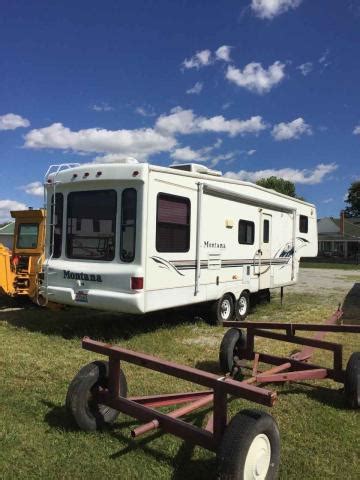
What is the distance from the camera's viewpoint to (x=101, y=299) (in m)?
7.47

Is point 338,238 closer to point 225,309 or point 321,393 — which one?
point 225,309

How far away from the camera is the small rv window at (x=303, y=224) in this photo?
1357cm

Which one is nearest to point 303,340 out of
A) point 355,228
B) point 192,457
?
point 192,457

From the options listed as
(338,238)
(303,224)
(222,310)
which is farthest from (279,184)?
(222,310)

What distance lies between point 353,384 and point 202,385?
2.02 m

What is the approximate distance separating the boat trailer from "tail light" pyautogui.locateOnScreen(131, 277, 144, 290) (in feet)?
6.04

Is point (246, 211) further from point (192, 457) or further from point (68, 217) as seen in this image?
point (192, 457)

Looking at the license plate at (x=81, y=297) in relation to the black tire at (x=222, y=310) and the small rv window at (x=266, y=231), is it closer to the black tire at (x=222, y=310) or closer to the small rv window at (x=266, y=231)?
the black tire at (x=222, y=310)

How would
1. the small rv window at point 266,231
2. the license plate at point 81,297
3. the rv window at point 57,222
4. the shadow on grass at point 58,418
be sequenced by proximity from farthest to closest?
the small rv window at point 266,231
the rv window at point 57,222
the license plate at point 81,297
the shadow on grass at point 58,418

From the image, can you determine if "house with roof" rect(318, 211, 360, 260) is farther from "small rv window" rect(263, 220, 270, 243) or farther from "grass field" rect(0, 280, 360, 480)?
"grass field" rect(0, 280, 360, 480)

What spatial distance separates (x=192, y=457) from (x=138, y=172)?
4.56 m

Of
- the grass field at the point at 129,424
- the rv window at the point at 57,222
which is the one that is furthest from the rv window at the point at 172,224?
the rv window at the point at 57,222

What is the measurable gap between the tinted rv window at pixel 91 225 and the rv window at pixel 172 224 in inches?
28.1

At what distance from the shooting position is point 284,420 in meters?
4.53
